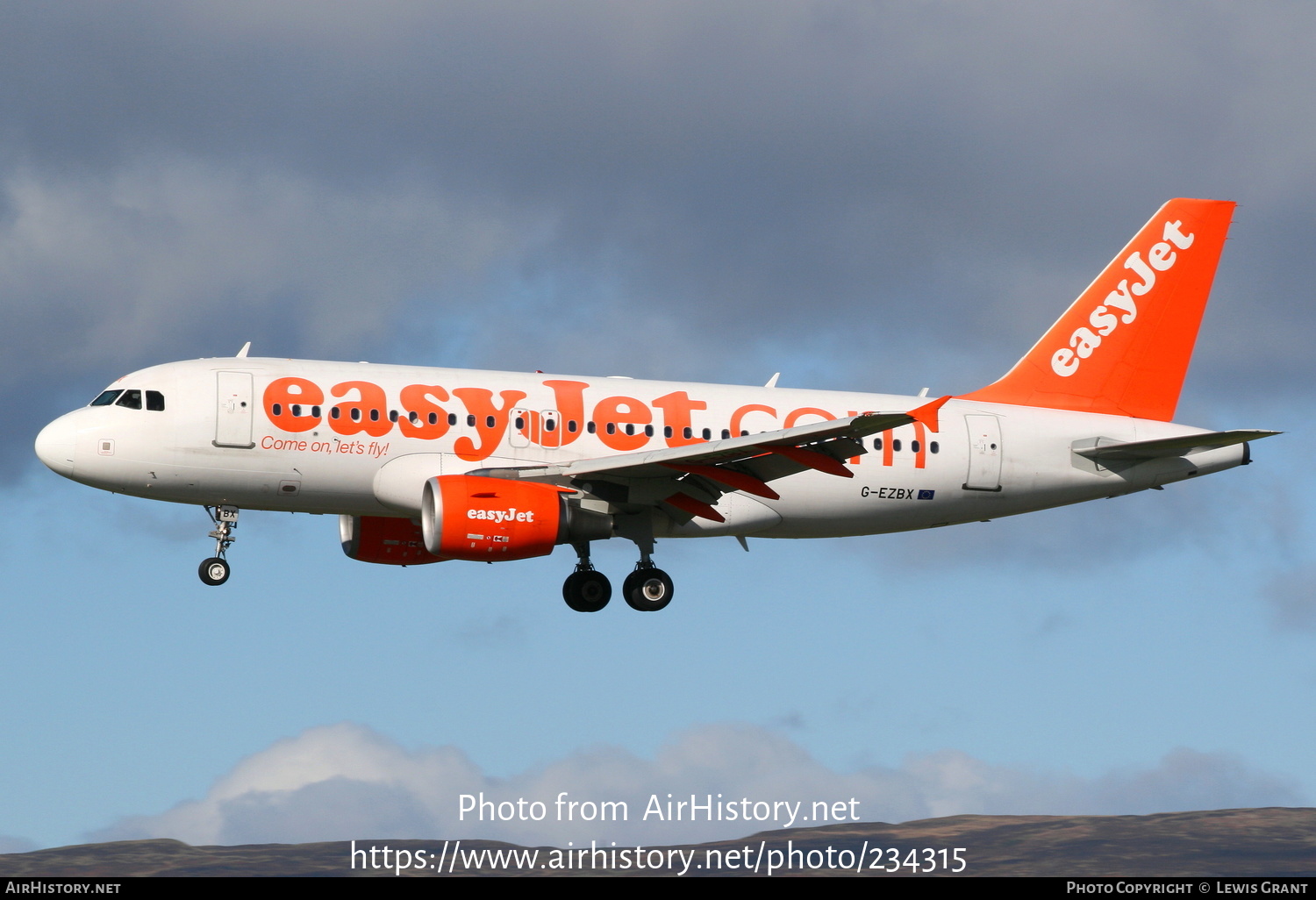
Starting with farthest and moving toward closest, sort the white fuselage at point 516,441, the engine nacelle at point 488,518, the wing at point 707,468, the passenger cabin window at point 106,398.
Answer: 1. the passenger cabin window at point 106,398
2. the white fuselage at point 516,441
3. the engine nacelle at point 488,518
4. the wing at point 707,468

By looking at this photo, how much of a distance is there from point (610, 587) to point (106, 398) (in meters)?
12.0

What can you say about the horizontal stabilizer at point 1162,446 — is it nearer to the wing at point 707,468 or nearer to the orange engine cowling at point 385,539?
the wing at point 707,468

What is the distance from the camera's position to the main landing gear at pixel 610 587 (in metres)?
35.1

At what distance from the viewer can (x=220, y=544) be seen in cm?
3356

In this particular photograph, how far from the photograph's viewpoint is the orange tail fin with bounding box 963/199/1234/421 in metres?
39.4

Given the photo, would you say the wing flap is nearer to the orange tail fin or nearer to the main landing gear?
the main landing gear

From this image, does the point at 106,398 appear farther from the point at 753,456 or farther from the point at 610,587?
the point at 753,456

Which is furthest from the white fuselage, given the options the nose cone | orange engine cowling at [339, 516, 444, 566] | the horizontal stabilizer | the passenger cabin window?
orange engine cowling at [339, 516, 444, 566]

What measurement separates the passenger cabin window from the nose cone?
2.68 ft

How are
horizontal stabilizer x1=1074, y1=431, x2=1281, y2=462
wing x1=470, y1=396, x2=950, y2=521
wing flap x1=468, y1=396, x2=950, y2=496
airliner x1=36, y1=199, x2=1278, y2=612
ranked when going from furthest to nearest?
horizontal stabilizer x1=1074, y1=431, x2=1281, y2=462, airliner x1=36, y1=199, x2=1278, y2=612, wing x1=470, y1=396, x2=950, y2=521, wing flap x1=468, y1=396, x2=950, y2=496

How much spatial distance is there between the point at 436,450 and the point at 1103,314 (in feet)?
60.6

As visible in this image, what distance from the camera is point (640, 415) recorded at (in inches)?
1375

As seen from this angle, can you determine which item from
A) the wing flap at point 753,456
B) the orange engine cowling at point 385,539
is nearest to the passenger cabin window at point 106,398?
the orange engine cowling at point 385,539
